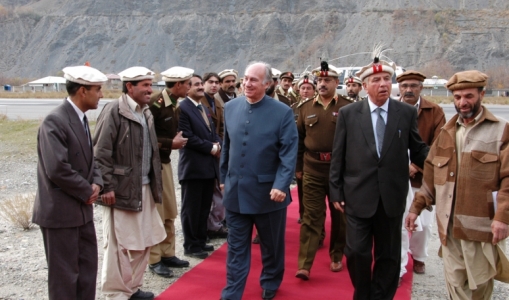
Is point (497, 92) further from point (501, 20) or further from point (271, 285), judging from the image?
point (271, 285)

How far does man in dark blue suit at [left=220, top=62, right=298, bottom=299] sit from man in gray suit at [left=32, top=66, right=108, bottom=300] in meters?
1.18

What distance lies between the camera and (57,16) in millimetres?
68500

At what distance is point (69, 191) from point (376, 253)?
8.09 feet

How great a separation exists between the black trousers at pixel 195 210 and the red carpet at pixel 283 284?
26 cm

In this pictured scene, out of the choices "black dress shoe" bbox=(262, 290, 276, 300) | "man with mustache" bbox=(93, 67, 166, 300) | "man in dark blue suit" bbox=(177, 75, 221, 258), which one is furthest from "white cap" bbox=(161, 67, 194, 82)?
"black dress shoe" bbox=(262, 290, 276, 300)

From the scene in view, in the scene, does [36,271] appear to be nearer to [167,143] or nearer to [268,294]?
[167,143]

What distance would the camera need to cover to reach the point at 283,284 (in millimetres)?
5035

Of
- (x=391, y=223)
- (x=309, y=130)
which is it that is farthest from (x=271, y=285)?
(x=309, y=130)

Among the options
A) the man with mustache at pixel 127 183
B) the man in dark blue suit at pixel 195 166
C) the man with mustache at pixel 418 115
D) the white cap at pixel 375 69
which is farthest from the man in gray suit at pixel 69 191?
the man with mustache at pixel 418 115

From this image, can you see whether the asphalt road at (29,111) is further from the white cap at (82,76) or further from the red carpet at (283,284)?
the white cap at (82,76)

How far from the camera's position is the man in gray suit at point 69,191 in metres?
3.62

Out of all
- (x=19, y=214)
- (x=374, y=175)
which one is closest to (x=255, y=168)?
(x=374, y=175)

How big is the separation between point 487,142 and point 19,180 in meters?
9.51

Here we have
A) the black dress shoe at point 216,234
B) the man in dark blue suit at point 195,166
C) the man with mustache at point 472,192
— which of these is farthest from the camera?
the black dress shoe at point 216,234
